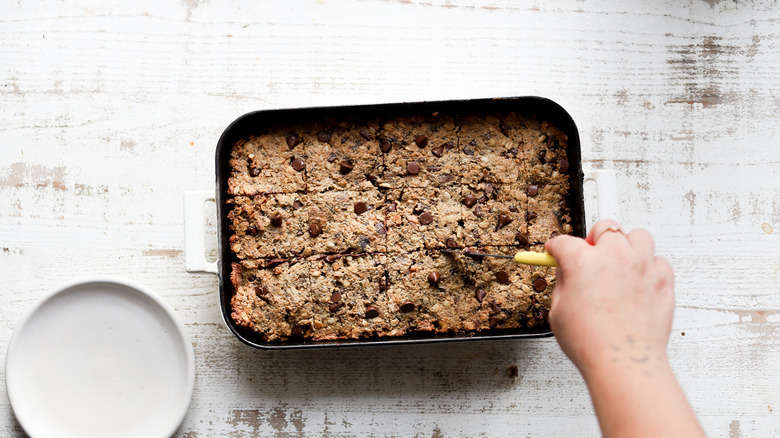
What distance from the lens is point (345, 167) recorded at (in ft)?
6.89

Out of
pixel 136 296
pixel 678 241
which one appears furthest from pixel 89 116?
pixel 678 241

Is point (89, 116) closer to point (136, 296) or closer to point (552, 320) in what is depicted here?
point (136, 296)

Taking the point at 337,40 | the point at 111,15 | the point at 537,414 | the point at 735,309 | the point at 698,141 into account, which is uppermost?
the point at 111,15

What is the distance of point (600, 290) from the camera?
1.49 metres

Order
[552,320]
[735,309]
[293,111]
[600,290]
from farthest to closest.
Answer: [735,309] < [293,111] < [552,320] < [600,290]

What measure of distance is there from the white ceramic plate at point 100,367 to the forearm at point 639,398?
1536mm

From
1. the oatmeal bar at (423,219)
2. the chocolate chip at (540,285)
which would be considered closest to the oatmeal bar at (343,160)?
the oatmeal bar at (423,219)

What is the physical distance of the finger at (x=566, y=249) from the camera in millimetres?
1538

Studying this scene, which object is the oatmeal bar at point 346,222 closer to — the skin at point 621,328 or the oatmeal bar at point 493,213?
the oatmeal bar at point 493,213

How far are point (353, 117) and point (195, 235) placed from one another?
0.71 m

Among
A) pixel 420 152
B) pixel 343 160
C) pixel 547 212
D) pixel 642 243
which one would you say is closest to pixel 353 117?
pixel 343 160

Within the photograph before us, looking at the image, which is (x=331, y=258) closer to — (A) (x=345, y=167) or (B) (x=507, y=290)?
(A) (x=345, y=167)

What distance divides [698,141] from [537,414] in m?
1.30

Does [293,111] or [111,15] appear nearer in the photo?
[293,111]
